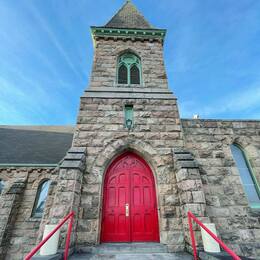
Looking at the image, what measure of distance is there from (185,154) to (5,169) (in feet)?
33.5

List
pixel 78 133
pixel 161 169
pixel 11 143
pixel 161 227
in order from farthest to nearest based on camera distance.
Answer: pixel 11 143
pixel 78 133
pixel 161 169
pixel 161 227

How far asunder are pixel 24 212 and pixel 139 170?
287 inches

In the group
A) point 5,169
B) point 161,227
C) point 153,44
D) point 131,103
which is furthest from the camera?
point 5,169

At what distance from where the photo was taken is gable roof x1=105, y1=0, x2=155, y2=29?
852cm

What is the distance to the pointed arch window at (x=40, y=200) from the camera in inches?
314

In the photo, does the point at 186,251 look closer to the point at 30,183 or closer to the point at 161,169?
the point at 161,169

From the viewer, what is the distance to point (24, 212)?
25.5 feet

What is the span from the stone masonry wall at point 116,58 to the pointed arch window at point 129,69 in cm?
24

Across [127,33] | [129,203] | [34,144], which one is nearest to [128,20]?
[127,33]

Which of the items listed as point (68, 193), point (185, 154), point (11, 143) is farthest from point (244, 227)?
point (11, 143)

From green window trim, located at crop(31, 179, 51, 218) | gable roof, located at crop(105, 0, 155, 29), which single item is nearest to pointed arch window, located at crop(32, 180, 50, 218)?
green window trim, located at crop(31, 179, 51, 218)

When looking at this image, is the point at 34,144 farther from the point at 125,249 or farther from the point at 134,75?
the point at 125,249

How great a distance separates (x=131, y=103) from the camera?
602cm

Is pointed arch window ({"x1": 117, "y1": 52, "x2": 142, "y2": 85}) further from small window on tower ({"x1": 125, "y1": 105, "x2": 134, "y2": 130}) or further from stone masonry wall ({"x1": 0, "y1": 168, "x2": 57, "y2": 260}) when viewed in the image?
stone masonry wall ({"x1": 0, "y1": 168, "x2": 57, "y2": 260})
